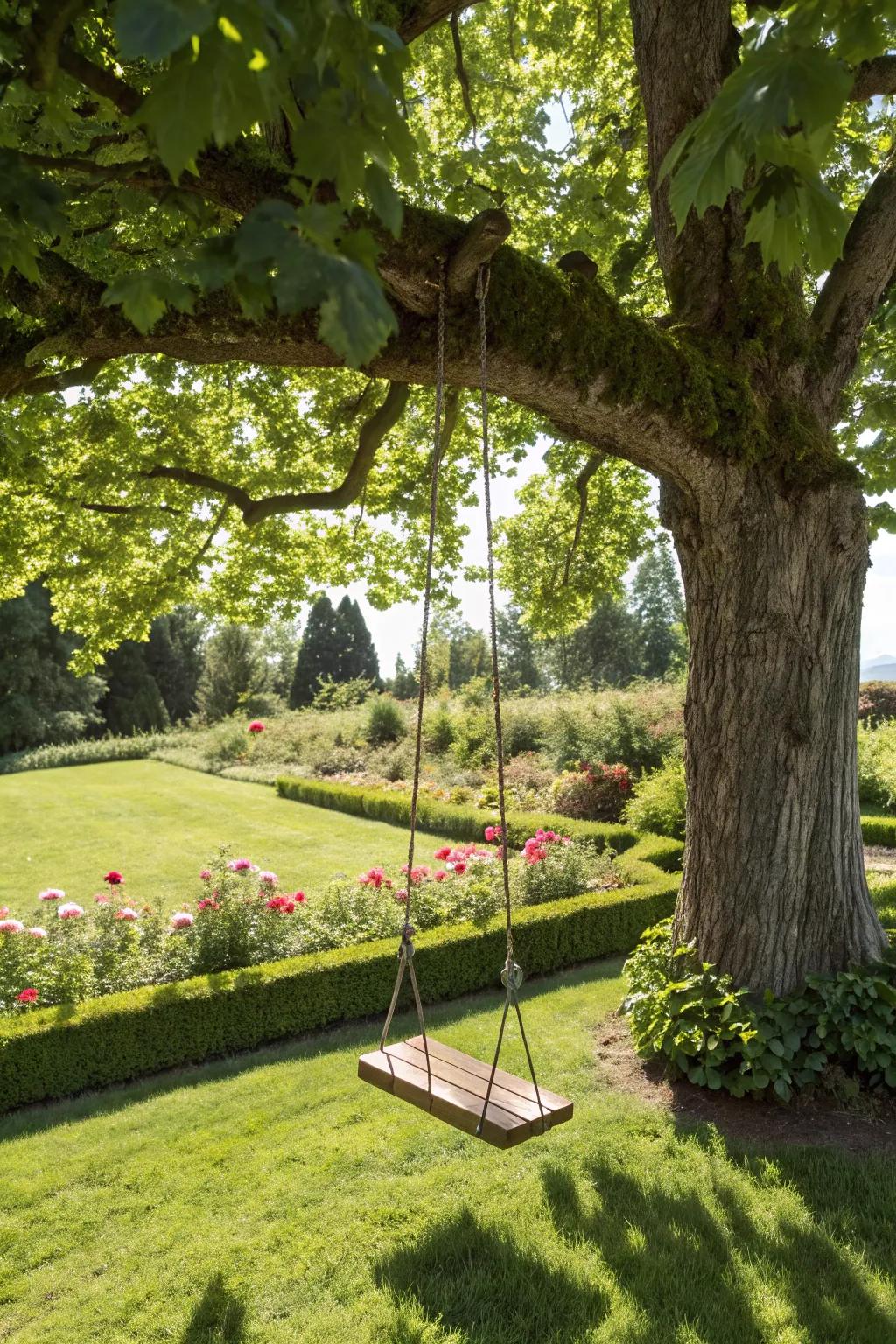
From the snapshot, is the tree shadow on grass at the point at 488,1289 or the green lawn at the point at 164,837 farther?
the green lawn at the point at 164,837

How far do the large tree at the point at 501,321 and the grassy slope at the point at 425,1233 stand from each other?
1.33 m

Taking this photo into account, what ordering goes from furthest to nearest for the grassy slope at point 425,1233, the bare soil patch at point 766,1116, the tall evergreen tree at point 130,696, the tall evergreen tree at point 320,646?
the tall evergreen tree at point 320,646 → the tall evergreen tree at point 130,696 → the bare soil patch at point 766,1116 → the grassy slope at point 425,1233

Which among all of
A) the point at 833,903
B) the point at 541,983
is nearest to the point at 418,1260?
the point at 833,903

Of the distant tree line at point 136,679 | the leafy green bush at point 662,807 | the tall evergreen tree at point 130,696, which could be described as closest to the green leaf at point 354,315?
the leafy green bush at point 662,807

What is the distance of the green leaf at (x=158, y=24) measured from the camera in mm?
1441

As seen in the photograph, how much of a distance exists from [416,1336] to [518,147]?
7.74m

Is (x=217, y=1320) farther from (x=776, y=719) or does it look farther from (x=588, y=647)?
(x=588, y=647)

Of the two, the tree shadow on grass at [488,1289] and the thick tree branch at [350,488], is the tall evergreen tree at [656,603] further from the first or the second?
the tree shadow on grass at [488,1289]

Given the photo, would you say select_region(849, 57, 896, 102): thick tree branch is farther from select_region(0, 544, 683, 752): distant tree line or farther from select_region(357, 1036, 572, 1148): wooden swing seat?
select_region(0, 544, 683, 752): distant tree line

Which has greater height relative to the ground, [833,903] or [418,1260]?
[833,903]

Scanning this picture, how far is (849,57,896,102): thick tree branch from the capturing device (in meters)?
5.24

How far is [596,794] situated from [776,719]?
973 centimetres

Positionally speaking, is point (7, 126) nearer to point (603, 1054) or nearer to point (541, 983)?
point (603, 1054)

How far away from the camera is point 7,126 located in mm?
3318
